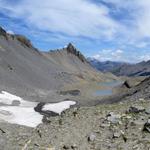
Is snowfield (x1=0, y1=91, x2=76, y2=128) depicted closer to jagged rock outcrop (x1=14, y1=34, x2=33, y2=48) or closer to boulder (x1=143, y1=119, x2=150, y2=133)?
boulder (x1=143, y1=119, x2=150, y2=133)

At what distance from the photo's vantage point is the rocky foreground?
53.8ft

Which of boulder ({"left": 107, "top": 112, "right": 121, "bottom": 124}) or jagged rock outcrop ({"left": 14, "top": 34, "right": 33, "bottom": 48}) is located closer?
boulder ({"left": 107, "top": 112, "right": 121, "bottom": 124})

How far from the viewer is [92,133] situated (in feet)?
57.0

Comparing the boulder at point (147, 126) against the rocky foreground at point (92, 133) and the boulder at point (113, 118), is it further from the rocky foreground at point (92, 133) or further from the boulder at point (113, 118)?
the boulder at point (113, 118)

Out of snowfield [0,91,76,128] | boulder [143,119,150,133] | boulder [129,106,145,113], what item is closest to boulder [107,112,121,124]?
boulder [129,106,145,113]

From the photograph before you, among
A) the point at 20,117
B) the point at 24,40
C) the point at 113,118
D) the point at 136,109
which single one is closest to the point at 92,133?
the point at 113,118

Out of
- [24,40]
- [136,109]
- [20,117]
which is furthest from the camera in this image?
[24,40]

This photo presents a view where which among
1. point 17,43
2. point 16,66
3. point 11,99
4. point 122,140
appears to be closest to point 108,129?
point 122,140

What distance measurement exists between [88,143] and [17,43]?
543 ft

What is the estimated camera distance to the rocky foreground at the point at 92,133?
16406 mm

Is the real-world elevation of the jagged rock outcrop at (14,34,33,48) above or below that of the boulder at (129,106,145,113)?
above

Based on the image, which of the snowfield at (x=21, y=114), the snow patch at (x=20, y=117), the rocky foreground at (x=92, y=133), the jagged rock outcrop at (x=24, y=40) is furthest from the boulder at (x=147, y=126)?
the jagged rock outcrop at (x=24, y=40)

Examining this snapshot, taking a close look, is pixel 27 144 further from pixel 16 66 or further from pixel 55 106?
pixel 16 66

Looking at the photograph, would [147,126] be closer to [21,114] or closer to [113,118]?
[113,118]
